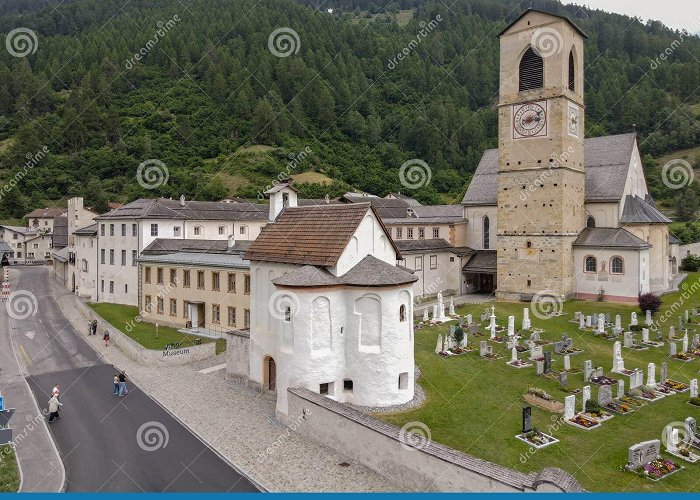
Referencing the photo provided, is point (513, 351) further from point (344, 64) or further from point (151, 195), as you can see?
point (344, 64)

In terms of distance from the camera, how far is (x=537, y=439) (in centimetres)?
1973

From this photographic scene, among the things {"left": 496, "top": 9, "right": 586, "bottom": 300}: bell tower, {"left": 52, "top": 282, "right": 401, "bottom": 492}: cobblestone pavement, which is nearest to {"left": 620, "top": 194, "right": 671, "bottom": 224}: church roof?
{"left": 496, "top": 9, "right": 586, "bottom": 300}: bell tower

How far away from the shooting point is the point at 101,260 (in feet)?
179

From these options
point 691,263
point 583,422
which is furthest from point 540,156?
point 691,263

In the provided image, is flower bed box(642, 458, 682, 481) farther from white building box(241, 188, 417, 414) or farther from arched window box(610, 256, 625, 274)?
arched window box(610, 256, 625, 274)

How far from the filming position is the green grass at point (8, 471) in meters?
17.4

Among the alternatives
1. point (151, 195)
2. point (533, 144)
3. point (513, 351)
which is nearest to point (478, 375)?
point (513, 351)

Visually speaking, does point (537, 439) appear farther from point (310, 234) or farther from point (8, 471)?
point (8, 471)

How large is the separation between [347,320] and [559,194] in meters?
29.9

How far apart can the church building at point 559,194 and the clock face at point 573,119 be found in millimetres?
91

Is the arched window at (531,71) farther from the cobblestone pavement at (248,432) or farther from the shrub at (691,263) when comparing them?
the cobblestone pavement at (248,432)

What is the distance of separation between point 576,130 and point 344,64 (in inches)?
4427

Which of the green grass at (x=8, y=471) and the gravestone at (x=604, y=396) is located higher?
the gravestone at (x=604, y=396)

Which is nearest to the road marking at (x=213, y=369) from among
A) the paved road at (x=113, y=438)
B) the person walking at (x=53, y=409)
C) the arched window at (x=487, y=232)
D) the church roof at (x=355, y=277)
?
the paved road at (x=113, y=438)
